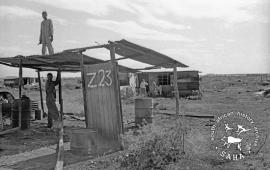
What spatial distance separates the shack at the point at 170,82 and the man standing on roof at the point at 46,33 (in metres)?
20.3

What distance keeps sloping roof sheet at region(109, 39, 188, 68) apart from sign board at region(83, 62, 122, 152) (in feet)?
2.15

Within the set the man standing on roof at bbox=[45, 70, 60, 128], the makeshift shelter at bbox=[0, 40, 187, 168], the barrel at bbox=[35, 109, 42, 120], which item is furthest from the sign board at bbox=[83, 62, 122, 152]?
the barrel at bbox=[35, 109, 42, 120]

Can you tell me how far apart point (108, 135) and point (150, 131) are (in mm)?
2475

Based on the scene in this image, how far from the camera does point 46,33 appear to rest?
12844 mm

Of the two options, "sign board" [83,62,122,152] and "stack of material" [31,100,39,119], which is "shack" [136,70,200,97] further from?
"sign board" [83,62,122,152]

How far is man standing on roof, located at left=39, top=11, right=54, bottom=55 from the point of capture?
1285 cm

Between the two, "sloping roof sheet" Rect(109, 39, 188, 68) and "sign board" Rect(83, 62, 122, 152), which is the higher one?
"sloping roof sheet" Rect(109, 39, 188, 68)

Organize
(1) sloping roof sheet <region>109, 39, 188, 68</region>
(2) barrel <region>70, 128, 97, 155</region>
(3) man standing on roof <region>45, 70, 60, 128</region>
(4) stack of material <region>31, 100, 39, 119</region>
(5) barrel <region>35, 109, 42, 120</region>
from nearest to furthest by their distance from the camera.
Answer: (2) barrel <region>70, 128, 97, 155</region>, (1) sloping roof sheet <region>109, 39, 188, 68</region>, (3) man standing on roof <region>45, 70, 60, 128</region>, (5) barrel <region>35, 109, 42, 120</region>, (4) stack of material <region>31, 100, 39, 119</region>

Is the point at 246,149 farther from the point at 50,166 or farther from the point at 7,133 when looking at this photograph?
the point at 7,133

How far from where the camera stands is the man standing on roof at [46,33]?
12.9 m

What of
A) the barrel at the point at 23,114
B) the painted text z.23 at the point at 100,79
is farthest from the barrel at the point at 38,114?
the painted text z.23 at the point at 100,79

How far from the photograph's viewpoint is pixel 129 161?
6.96 m

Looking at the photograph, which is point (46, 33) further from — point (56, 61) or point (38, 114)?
point (38, 114)

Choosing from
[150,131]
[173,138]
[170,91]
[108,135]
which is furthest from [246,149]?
[170,91]
